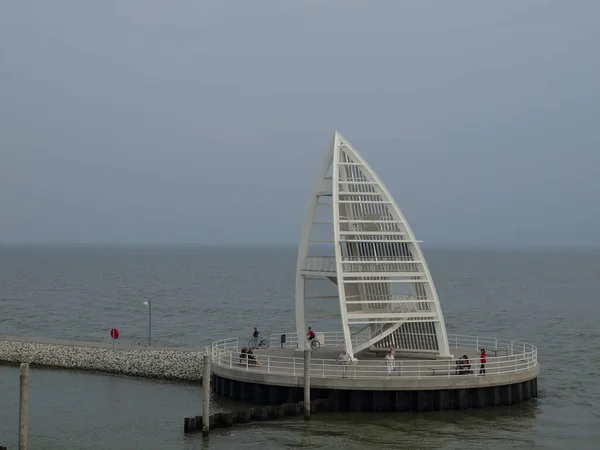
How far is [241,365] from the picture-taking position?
38.1 m

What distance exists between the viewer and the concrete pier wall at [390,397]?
34719mm

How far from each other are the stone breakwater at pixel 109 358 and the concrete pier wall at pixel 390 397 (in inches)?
249

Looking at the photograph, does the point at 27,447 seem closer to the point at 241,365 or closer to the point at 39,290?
the point at 241,365

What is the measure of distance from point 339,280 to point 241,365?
220 inches

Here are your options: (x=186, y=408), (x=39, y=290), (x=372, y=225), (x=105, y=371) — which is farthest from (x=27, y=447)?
(x=39, y=290)

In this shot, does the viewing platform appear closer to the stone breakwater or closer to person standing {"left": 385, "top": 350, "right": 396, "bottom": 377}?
person standing {"left": 385, "top": 350, "right": 396, "bottom": 377}

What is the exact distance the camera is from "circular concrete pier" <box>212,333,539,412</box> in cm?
3472

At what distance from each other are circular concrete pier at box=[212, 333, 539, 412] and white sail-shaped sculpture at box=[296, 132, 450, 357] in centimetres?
133

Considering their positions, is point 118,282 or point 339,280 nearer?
point 339,280

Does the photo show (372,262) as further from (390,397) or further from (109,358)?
(109,358)

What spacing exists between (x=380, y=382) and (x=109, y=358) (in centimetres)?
1601

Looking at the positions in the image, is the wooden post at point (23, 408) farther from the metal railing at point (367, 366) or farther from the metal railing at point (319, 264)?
the metal railing at point (319, 264)

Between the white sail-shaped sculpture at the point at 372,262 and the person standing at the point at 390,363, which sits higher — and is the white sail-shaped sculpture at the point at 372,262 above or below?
above

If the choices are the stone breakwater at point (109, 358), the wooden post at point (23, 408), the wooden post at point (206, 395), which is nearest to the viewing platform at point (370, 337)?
the stone breakwater at point (109, 358)
